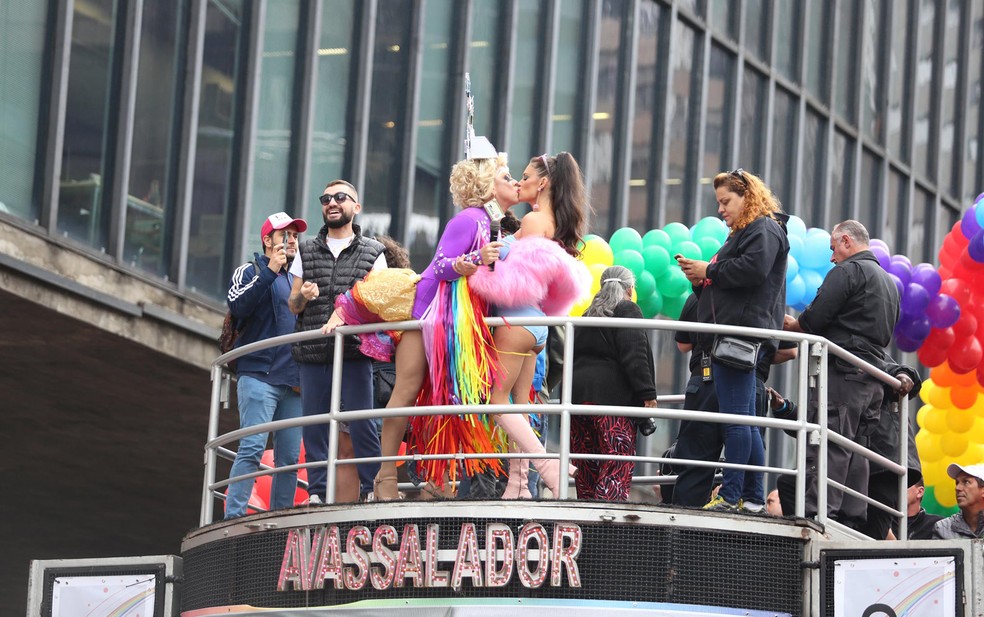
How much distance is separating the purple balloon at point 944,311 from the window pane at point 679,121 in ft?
31.3

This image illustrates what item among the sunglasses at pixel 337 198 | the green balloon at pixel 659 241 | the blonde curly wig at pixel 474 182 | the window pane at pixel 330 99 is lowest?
the blonde curly wig at pixel 474 182

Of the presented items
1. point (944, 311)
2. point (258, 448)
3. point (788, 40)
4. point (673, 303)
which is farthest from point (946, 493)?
point (788, 40)

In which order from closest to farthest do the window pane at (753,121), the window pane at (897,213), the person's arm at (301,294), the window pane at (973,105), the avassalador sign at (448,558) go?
the avassalador sign at (448,558) → the person's arm at (301,294) → the window pane at (753,121) → the window pane at (897,213) → the window pane at (973,105)

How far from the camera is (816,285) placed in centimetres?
1647

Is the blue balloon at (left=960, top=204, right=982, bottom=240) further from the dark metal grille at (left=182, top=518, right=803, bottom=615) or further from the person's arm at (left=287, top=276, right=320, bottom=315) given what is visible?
the person's arm at (left=287, top=276, right=320, bottom=315)

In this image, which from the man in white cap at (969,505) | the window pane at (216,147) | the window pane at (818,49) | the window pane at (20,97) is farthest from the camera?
the window pane at (818,49)

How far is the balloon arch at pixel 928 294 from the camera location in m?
16.3

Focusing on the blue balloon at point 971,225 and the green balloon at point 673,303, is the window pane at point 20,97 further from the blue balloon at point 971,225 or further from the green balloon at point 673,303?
the blue balloon at point 971,225

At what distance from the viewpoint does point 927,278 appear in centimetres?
1692

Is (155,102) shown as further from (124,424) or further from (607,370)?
(607,370)

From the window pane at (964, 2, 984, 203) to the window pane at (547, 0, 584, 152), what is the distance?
1367 cm

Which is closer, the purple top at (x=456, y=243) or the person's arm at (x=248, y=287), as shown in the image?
the purple top at (x=456, y=243)

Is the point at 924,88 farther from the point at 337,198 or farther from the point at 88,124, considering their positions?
the point at 337,198

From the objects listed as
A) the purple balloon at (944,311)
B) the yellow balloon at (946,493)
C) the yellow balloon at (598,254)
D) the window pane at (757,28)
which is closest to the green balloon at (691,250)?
the yellow balloon at (598,254)
